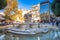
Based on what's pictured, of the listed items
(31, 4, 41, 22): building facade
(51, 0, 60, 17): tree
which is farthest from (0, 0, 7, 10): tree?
(51, 0, 60, 17): tree

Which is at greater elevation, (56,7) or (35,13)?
(56,7)

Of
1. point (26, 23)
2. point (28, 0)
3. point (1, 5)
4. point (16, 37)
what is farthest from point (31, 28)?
point (1, 5)

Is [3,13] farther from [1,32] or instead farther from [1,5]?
[1,32]

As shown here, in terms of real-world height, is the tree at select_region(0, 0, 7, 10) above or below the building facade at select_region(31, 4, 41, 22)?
above

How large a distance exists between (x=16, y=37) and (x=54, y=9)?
3.49 feet

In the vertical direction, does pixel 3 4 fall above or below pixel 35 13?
above

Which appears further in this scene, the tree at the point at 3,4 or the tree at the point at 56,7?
the tree at the point at 56,7

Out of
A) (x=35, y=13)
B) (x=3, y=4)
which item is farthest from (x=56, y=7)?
(x=3, y=4)

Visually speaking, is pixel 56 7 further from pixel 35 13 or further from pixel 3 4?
pixel 3 4

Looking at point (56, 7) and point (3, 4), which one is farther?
point (56, 7)

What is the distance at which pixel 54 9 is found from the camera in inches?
124

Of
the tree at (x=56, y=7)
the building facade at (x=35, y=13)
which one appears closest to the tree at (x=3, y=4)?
the building facade at (x=35, y=13)

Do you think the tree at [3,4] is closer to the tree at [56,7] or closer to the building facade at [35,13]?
the building facade at [35,13]

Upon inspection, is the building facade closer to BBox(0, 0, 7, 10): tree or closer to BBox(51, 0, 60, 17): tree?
BBox(51, 0, 60, 17): tree
